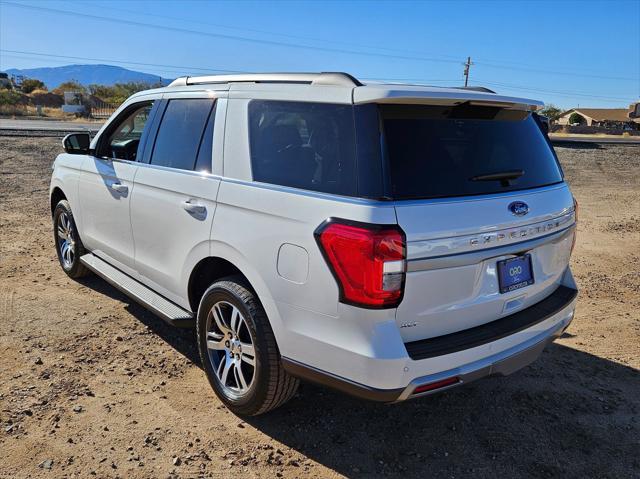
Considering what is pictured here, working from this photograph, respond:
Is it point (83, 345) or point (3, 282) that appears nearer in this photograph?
point (83, 345)

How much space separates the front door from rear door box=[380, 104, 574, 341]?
94.4 inches

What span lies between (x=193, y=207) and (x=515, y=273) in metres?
1.95

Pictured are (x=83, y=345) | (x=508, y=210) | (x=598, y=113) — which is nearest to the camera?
(x=508, y=210)

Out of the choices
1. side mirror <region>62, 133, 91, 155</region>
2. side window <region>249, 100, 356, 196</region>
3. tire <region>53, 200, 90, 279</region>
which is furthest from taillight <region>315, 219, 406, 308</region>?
tire <region>53, 200, 90, 279</region>

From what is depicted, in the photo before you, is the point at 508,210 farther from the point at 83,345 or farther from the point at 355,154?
the point at 83,345

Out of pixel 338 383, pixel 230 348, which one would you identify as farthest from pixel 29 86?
pixel 338 383

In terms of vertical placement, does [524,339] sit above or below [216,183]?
below

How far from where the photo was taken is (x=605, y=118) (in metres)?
90.4

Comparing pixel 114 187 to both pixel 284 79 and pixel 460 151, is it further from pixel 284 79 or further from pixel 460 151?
pixel 460 151

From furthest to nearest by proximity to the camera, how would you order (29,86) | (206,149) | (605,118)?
1. (605,118)
2. (29,86)
3. (206,149)

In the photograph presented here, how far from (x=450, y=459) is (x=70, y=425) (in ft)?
7.28

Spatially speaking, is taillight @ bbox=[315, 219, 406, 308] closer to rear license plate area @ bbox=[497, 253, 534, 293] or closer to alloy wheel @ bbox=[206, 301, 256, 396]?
rear license plate area @ bbox=[497, 253, 534, 293]

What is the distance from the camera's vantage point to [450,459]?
9.71 ft

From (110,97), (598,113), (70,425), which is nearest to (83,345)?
(70,425)
